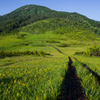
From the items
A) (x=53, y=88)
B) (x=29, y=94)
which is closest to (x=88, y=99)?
(x=53, y=88)

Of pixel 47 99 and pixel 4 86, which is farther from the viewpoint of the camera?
pixel 4 86

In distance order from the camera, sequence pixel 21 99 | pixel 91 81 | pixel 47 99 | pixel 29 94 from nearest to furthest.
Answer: pixel 47 99
pixel 21 99
pixel 29 94
pixel 91 81

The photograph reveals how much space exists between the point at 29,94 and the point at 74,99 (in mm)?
2729

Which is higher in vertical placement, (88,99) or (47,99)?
(47,99)

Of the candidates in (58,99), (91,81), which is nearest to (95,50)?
(91,81)

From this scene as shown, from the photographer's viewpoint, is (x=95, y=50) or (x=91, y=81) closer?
(x=91, y=81)

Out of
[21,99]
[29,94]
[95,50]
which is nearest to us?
[21,99]

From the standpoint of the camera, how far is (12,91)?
214 inches

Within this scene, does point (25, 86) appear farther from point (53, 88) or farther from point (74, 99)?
point (74, 99)

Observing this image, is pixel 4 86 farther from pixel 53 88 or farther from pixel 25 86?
pixel 53 88

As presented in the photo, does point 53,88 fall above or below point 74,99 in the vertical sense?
above

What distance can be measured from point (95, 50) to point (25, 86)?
55.8m

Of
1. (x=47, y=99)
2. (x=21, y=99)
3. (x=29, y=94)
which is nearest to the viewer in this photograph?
(x=47, y=99)

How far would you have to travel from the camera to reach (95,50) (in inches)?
2092
